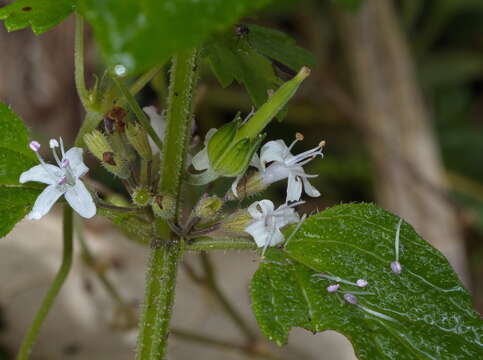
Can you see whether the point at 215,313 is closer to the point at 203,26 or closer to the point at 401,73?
the point at 401,73

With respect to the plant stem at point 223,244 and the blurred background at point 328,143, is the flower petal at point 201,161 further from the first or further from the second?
the blurred background at point 328,143

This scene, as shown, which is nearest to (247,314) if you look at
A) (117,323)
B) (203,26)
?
(117,323)

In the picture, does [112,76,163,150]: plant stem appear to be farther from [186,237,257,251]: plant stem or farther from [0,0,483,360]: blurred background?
[0,0,483,360]: blurred background

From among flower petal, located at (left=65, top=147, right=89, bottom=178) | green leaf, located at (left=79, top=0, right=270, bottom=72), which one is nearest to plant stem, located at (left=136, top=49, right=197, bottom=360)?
flower petal, located at (left=65, top=147, right=89, bottom=178)

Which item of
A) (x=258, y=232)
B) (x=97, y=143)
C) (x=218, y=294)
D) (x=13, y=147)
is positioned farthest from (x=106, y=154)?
(x=218, y=294)

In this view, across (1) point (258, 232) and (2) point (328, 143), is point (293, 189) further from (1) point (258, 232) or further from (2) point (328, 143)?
(2) point (328, 143)

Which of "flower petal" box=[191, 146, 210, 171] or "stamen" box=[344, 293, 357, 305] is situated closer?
"stamen" box=[344, 293, 357, 305]
